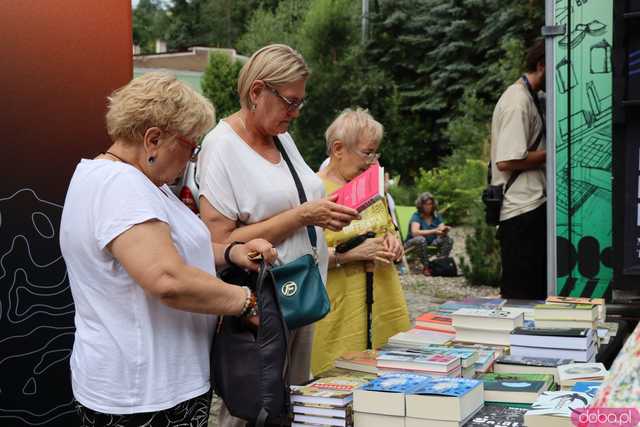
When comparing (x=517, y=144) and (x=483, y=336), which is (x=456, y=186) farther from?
(x=483, y=336)

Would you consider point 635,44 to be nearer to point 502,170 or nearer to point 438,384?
point 502,170

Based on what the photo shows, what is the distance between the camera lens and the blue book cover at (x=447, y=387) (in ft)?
6.71

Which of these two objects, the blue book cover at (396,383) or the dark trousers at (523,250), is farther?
the dark trousers at (523,250)

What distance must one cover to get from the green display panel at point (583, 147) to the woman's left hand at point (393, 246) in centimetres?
157

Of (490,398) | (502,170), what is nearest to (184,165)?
(490,398)

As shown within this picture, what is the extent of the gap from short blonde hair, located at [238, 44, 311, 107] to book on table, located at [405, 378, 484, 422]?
3.78ft

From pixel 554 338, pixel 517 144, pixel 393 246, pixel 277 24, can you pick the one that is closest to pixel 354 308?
pixel 393 246

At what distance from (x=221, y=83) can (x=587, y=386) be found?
22.6 metres

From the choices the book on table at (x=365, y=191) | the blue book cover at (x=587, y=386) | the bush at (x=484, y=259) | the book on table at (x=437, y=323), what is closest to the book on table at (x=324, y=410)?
the blue book cover at (x=587, y=386)

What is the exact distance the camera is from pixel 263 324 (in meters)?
2.11

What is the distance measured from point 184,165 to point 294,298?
1.78 feet

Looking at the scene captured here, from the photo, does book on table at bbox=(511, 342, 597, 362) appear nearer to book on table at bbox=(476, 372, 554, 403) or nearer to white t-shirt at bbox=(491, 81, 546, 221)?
book on table at bbox=(476, 372, 554, 403)

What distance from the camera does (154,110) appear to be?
2.00m

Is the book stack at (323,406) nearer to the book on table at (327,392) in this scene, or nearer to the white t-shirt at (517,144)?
the book on table at (327,392)
